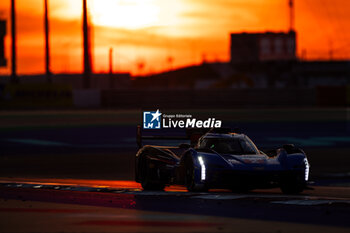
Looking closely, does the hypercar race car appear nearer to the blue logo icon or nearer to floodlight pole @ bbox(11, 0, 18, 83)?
the blue logo icon

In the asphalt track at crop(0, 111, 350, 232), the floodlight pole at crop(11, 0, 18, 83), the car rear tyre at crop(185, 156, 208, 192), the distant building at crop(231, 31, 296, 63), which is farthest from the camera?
the distant building at crop(231, 31, 296, 63)

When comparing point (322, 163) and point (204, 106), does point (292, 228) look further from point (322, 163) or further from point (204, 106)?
point (204, 106)

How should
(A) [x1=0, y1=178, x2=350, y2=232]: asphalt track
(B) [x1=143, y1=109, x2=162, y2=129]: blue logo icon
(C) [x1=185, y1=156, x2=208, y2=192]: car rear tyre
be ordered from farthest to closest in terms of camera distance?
(B) [x1=143, y1=109, x2=162, y2=129]: blue logo icon < (C) [x1=185, y1=156, x2=208, y2=192]: car rear tyre < (A) [x1=0, y1=178, x2=350, y2=232]: asphalt track

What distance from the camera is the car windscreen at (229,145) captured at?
51.7 ft

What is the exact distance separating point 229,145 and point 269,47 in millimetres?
131312

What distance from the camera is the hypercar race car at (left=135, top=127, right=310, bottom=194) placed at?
15.1 m

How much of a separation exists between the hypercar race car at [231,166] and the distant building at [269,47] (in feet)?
422

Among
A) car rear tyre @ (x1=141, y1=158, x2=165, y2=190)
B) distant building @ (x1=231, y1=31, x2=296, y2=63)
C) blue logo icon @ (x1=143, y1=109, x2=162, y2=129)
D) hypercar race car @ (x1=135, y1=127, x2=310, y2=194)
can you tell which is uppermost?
distant building @ (x1=231, y1=31, x2=296, y2=63)

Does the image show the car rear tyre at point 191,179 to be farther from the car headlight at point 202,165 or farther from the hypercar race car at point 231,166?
the car headlight at point 202,165

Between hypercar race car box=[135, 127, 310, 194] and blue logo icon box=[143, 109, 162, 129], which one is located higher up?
blue logo icon box=[143, 109, 162, 129]

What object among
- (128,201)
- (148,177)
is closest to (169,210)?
(128,201)

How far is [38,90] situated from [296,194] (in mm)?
60313

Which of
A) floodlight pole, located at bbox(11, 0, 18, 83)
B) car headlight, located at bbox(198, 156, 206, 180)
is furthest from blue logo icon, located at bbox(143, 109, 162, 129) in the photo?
floodlight pole, located at bbox(11, 0, 18, 83)

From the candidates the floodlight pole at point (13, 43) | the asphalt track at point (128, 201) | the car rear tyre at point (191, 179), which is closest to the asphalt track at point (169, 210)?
the asphalt track at point (128, 201)
